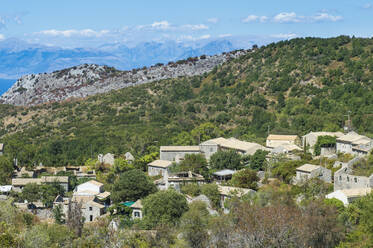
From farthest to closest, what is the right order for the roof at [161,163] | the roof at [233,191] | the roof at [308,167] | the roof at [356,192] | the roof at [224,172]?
1. the roof at [161,163]
2. the roof at [224,172]
3. the roof at [308,167]
4. the roof at [233,191]
5. the roof at [356,192]

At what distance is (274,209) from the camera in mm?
30062

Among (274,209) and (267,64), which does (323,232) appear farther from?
(267,64)

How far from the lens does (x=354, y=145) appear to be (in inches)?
1986

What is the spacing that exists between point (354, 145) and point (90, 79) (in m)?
107

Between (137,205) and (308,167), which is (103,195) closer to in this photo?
(137,205)

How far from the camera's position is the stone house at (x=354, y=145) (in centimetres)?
4818

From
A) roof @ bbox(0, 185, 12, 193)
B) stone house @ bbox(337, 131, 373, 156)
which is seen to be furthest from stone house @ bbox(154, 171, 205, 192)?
roof @ bbox(0, 185, 12, 193)

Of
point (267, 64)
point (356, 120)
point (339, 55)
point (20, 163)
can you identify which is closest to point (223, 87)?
point (267, 64)

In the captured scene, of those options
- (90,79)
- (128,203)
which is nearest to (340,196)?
(128,203)

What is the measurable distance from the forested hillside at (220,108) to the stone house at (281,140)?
340 centimetres

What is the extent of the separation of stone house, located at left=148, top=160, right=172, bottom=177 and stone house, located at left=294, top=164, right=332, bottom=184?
567 inches

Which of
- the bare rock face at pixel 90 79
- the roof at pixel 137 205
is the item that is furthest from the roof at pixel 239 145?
the bare rock face at pixel 90 79

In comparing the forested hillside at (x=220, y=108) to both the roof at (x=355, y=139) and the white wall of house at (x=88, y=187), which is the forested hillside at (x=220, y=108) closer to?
the roof at (x=355, y=139)

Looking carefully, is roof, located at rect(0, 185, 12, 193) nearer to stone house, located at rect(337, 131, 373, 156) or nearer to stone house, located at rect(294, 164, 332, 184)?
stone house, located at rect(294, 164, 332, 184)
